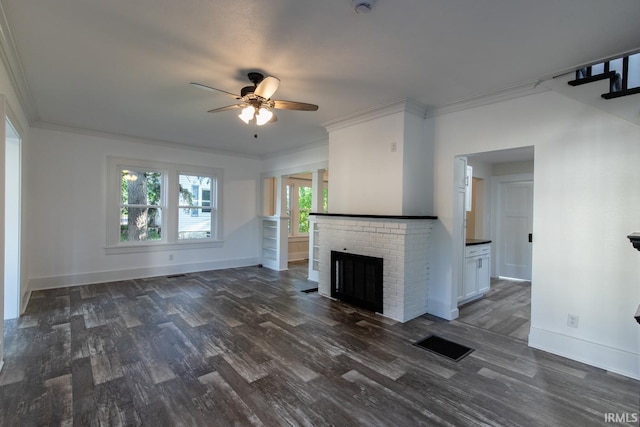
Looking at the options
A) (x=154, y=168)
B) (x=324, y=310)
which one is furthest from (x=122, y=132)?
(x=324, y=310)

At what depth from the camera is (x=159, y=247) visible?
5.99 meters

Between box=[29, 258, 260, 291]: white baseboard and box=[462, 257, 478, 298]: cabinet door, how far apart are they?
4.75 m

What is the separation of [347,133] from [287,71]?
1.76 m

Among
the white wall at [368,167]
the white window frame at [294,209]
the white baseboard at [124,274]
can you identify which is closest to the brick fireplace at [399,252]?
the white wall at [368,167]

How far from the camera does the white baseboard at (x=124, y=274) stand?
491 cm

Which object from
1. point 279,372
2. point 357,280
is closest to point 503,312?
point 357,280

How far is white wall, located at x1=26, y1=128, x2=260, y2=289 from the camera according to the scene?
484cm

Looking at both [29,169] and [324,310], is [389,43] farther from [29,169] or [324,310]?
[29,169]

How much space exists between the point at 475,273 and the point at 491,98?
263cm

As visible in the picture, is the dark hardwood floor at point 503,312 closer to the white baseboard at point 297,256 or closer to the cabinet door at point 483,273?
the cabinet door at point 483,273

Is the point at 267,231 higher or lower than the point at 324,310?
higher

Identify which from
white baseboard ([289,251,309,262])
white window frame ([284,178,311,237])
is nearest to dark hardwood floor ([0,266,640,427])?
white baseboard ([289,251,309,262])

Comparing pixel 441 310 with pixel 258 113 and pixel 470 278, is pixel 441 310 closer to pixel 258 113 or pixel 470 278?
pixel 470 278

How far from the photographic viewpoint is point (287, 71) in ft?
9.67
